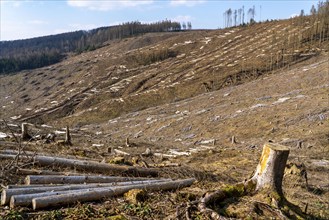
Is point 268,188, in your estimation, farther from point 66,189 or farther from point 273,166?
point 66,189

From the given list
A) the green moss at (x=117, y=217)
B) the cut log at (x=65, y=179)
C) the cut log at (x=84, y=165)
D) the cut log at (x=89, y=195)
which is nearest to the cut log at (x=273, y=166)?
the cut log at (x=89, y=195)

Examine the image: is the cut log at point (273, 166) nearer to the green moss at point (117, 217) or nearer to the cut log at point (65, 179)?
the green moss at point (117, 217)

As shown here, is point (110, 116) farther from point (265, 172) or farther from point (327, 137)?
point (265, 172)

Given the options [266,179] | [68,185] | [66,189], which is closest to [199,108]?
[266,179]

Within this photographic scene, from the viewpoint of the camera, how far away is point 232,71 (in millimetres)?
72500

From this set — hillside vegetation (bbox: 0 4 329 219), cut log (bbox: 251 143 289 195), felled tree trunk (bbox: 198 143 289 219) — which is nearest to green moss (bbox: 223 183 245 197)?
felled tree trunk (bbox: 198 143 289 219)

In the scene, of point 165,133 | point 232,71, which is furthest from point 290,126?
point 232,71

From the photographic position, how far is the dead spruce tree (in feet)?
23.7

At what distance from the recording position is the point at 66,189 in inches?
307

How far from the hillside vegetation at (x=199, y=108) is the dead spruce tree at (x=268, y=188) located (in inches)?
10.2

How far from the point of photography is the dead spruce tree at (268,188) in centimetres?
723

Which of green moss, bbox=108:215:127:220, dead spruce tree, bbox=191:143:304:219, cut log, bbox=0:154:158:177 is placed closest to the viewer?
green moss, bbox=108:215:127:220

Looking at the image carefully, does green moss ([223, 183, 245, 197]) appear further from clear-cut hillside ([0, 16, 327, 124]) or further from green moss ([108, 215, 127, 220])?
clear-cut hillside ([0, 16, 327, 124])

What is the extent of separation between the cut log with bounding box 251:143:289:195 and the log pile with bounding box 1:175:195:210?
265 cm
